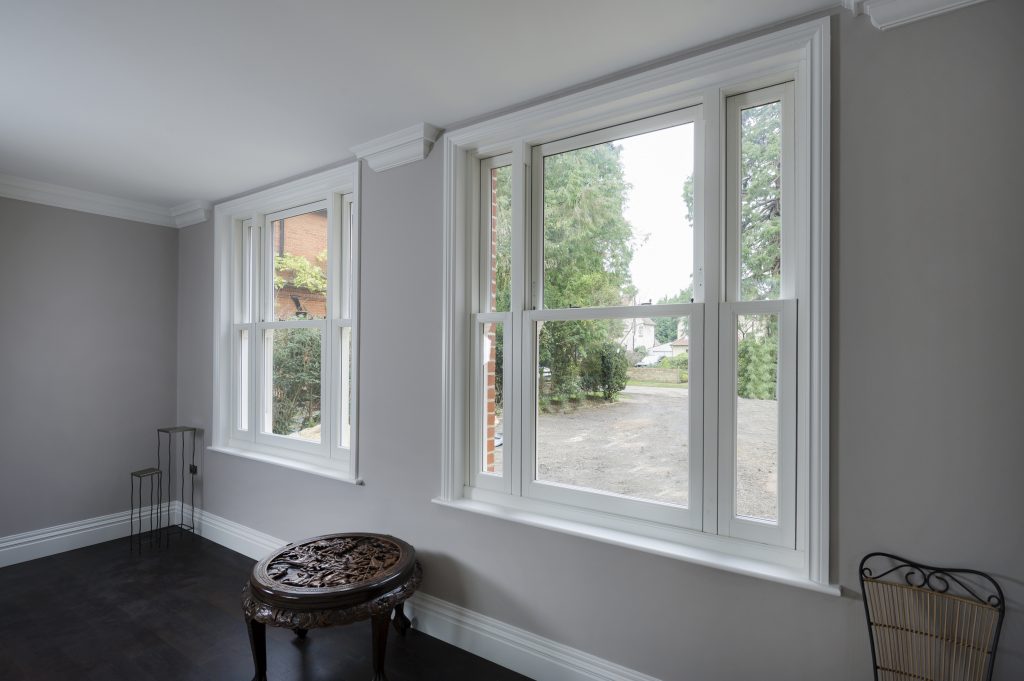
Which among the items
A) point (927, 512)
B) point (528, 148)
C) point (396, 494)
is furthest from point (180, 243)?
point (927, 512)

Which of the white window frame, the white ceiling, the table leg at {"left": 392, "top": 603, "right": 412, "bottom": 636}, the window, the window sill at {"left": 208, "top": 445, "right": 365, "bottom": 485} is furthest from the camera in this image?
the white window frame

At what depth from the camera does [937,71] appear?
1.65m

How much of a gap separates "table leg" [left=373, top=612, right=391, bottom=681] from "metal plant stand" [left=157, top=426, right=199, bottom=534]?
2722 millimetres

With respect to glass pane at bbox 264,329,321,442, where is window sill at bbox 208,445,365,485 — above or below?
below

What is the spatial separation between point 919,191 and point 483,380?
6.20 ft

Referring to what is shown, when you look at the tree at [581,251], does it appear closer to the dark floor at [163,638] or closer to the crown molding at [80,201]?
the dark floor at [163,638]

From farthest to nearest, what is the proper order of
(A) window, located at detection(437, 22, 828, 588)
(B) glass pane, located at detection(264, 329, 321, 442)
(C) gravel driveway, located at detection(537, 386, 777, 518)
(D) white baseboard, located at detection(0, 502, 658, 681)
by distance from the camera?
1. (B) glass pane, located at detection(264, 329, 321, 442)
2. (D) white baseboard, located at detection(0, 502, 658, 681)
3. (C) gravel driveway, located at detection(537, 386, 777, 518)
4. (A) window, located at detection(437, 22, 828, 588)

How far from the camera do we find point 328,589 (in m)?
2.19

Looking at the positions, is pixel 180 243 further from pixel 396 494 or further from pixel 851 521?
pixel 851 521

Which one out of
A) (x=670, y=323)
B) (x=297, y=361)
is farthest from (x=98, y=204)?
(x=670, y=323)

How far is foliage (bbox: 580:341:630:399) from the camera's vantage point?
2.35 m

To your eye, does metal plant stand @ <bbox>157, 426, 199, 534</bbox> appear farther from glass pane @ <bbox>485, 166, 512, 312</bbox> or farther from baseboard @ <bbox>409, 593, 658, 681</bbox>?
glass pane @ <bbox>485, 166, 512, 312</bbox>

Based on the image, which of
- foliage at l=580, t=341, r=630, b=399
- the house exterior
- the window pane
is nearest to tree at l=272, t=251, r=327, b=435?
the window pane

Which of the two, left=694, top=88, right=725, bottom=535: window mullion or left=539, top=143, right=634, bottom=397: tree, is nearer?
left=694, top=88, right=725, bottom=535: window mullion
